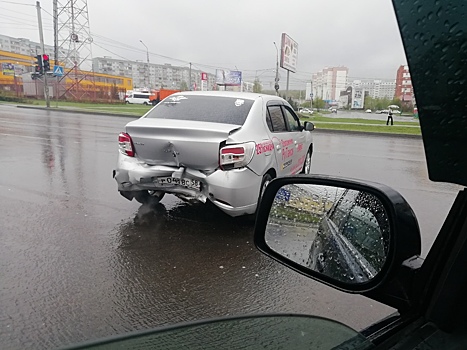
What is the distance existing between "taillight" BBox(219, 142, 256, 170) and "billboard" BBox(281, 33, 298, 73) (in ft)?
105

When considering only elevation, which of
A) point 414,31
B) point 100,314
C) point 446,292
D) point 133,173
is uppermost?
point 414,31

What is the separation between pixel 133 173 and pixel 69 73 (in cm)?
5390

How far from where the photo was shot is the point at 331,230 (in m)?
1.49

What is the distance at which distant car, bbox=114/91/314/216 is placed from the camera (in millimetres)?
4262

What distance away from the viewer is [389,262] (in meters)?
1.17

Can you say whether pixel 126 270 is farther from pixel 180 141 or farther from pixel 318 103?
pixel 318 103

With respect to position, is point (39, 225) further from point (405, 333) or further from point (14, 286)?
point (405, 333)

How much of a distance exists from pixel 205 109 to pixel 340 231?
3.78m

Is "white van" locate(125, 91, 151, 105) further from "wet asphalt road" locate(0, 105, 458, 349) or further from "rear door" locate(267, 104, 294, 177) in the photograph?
"rear door" locate(267, 104, 294, 177)

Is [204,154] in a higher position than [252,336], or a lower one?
higher

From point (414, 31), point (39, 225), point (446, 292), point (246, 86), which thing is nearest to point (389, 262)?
point (446, 292)

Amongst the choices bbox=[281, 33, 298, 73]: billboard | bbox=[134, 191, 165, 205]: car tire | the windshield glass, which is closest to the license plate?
bbox=[134, 191, 165, 205]: car tire

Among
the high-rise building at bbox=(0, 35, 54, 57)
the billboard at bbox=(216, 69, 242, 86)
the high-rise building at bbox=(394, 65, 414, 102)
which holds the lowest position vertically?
the high-rise building at bbox=(394, 65, 414, 102)

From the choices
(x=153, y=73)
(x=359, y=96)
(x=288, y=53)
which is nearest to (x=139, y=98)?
(x=288, y=53)
